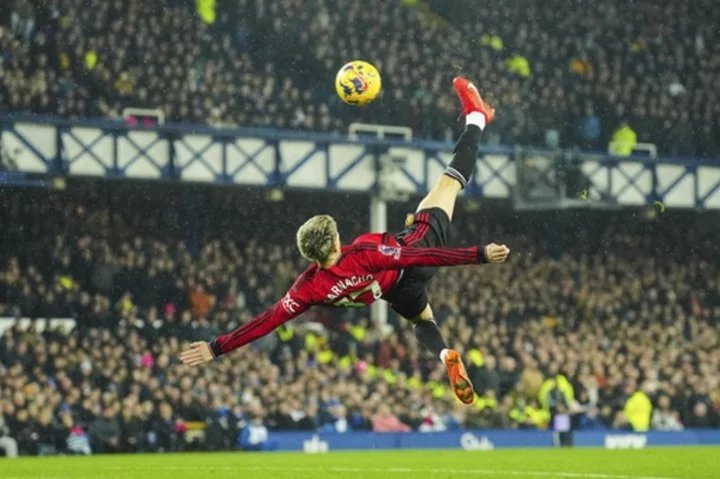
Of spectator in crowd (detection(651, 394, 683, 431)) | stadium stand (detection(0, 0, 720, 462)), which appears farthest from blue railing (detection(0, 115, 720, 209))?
spectator in crowd (detection(651, 394, 683, 431))

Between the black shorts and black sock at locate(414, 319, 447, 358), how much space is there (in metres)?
0.41

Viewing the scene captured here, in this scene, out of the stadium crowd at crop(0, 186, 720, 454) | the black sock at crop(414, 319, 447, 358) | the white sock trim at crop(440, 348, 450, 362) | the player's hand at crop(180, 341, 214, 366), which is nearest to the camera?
the player's hand at crop(180, 341, 214, 366)

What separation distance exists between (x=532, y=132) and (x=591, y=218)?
11.9 ft

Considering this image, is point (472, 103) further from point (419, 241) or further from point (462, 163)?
point (419, 241)

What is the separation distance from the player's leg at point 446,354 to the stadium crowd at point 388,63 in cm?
1271

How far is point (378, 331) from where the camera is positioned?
85.0 ft

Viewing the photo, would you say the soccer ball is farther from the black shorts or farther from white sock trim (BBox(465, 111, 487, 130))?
the black shorts

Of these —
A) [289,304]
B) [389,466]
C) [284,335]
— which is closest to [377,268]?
[289,304]

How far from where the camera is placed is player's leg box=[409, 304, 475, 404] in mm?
11742

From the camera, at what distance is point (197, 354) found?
36.1ft

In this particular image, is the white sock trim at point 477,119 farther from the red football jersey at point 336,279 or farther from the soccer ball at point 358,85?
the red football jersey at point 336,279

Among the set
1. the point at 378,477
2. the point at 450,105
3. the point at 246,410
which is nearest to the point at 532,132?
the point at 450,105

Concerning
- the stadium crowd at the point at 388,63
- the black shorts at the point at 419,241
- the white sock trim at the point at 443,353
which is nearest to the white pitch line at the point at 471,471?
the white sock trim at the point at 443,353

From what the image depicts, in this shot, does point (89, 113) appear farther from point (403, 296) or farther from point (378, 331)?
point (403, 296)
